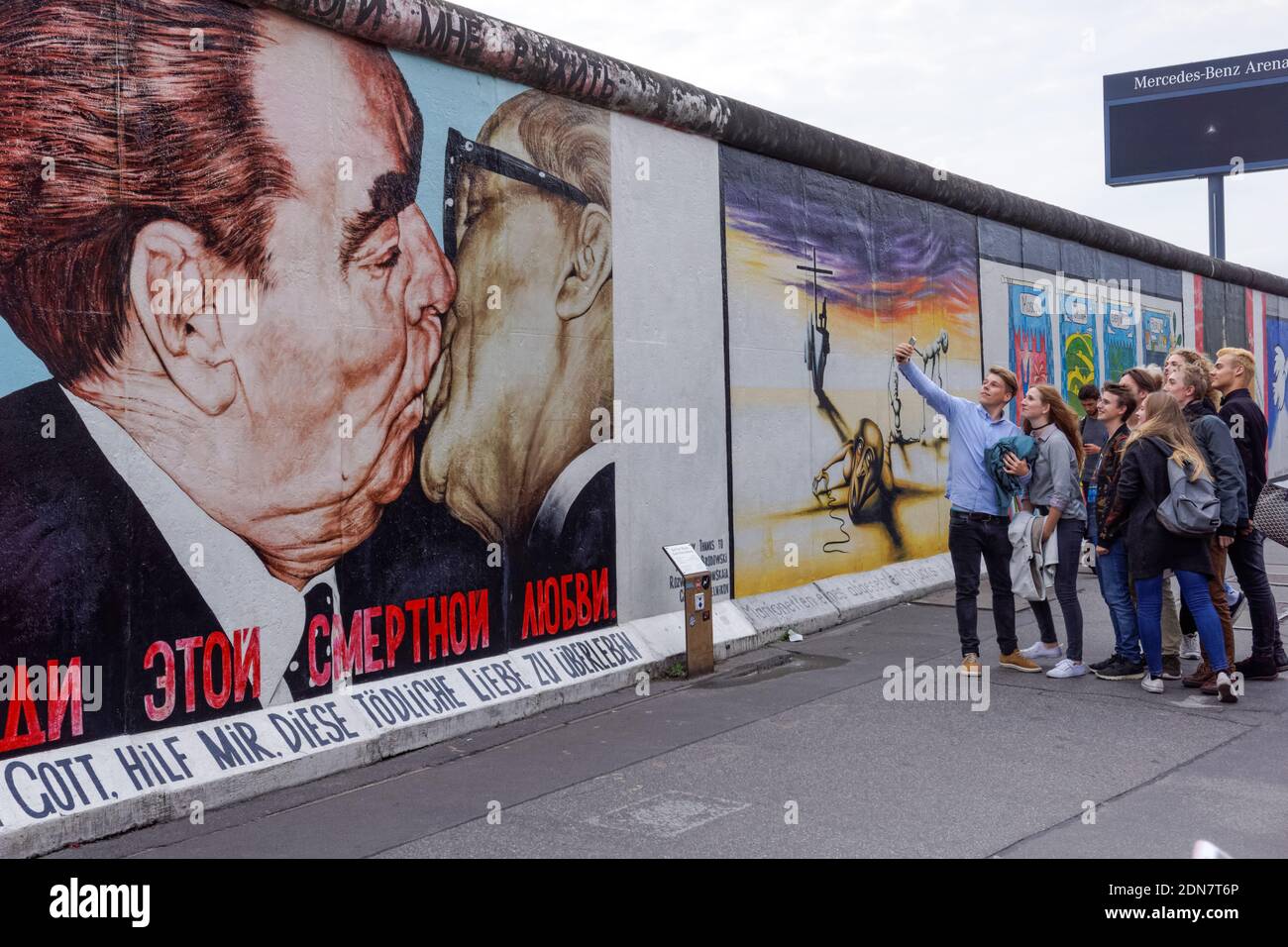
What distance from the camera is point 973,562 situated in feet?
24.5

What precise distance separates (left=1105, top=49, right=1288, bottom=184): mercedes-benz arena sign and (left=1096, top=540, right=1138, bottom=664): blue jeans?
2222cm

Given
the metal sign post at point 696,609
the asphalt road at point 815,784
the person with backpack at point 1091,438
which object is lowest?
the asphalt road at point 815,784

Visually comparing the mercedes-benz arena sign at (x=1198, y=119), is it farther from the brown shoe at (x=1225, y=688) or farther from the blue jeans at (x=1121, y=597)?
the brown shoe at (x=1225, y=688)

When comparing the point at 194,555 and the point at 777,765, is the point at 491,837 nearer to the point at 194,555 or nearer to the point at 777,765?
the point at 777,765

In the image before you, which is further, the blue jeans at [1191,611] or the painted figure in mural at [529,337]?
the painted figure in mural at [529,337]

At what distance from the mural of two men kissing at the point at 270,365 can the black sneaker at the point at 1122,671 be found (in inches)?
129

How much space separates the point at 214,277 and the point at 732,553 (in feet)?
15.7

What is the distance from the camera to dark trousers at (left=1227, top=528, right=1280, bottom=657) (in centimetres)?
732

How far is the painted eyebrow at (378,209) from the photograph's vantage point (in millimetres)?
6316

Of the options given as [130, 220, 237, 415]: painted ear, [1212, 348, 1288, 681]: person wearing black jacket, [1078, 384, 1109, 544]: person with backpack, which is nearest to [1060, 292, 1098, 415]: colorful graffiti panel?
[1078, 384, 1109, 544]: person with backpack

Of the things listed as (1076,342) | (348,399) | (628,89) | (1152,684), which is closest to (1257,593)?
(1152,684)

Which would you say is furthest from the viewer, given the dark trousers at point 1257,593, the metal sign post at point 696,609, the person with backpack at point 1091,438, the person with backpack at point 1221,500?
the person with backpack at point 1091,438

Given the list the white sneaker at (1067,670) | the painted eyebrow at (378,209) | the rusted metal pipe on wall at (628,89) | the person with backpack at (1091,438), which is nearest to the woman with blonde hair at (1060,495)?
the white sneaker at (1067,670)

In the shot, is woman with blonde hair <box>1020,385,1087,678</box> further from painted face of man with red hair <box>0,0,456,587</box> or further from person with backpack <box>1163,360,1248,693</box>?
painted face of man with red hair <box>0,0,456,587</box>
